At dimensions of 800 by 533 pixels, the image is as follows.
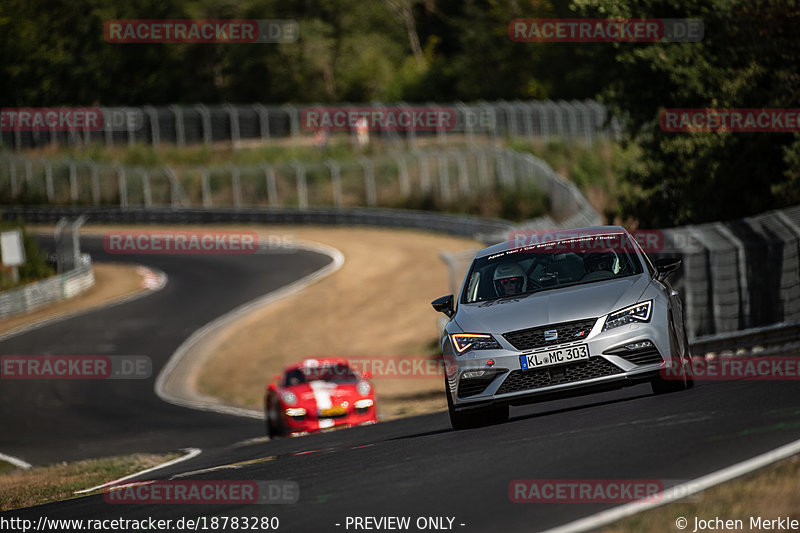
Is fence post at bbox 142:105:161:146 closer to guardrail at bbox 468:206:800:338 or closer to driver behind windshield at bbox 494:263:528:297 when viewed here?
guardrail at bbox 468:206:800:338

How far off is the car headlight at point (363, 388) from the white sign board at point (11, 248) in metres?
28.0

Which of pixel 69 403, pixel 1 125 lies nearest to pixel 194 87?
pixel 1 125

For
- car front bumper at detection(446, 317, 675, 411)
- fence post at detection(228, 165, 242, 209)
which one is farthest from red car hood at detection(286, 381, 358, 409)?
fence post at detection(228, 165, 242, 209)

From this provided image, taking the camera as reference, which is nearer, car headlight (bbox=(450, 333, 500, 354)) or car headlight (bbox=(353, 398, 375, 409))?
car headlight (bbox=(450, 333, 500, 354))

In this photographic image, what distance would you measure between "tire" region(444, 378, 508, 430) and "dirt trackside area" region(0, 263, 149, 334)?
2781 centimetres

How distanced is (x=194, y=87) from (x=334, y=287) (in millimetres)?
48637

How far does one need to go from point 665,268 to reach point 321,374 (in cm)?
827

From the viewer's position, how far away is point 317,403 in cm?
1706

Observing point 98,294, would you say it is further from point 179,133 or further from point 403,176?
point 179,133

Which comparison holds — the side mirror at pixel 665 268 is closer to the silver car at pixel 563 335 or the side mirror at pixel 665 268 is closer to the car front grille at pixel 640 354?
the silver car at pixel 563 335

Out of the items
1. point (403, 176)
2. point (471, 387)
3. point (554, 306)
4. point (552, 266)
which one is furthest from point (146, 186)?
point (554, 306)

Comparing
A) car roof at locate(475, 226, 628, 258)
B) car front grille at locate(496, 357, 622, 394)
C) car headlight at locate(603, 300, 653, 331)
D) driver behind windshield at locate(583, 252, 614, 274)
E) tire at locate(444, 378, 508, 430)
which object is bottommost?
tire at locate(444, 378, 508, 430)

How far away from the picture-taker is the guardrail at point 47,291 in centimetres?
3925

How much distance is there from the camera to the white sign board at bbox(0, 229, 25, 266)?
4216 cm
